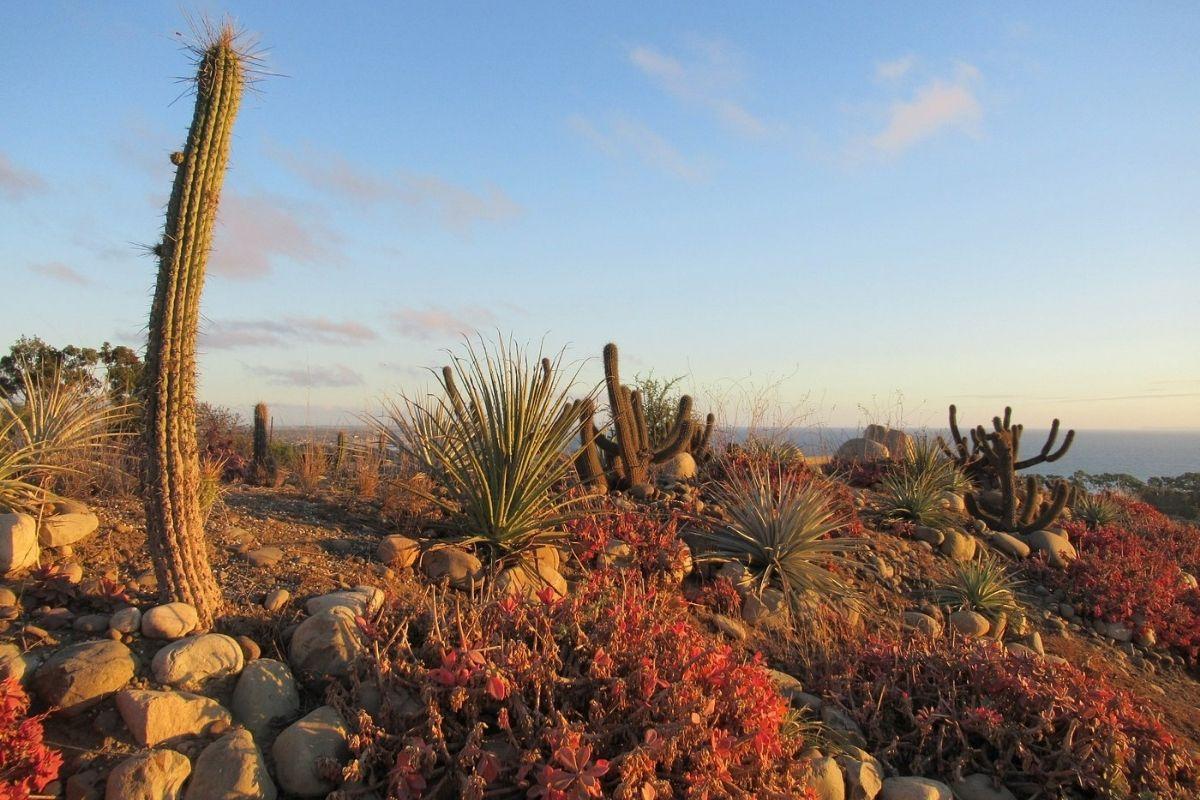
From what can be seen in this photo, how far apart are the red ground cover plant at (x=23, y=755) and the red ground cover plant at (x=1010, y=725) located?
441 centimetres

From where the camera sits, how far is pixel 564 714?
3.96m

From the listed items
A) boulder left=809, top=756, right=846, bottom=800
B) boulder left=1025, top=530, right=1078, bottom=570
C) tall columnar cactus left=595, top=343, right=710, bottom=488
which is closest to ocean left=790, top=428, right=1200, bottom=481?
tall columnar cactus left=595, top=343, right=710, bottom=488

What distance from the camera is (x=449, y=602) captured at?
5.40 m

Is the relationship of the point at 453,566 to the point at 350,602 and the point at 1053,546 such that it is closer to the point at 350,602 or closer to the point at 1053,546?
the point at 350,602

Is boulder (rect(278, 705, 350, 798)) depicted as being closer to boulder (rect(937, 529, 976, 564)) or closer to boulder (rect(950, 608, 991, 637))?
boulder (rect(950, 608, 991, 637))

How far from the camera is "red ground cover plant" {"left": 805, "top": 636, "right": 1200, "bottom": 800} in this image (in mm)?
4590

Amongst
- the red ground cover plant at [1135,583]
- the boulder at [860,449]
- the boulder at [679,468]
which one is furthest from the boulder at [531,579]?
the boulder at [860,449]

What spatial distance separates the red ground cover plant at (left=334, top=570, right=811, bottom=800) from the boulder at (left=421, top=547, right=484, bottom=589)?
1309 mm

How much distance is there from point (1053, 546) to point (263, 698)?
416 inches

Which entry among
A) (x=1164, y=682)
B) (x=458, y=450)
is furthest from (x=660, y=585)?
(x=1164, y=682)

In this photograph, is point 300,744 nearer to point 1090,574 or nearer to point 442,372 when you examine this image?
point 442,372

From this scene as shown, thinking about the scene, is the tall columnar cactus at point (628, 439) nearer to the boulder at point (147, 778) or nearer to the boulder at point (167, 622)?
the boulder at point (167, 622)

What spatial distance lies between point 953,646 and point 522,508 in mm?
3522

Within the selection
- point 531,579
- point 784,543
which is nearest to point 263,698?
point 531,579
